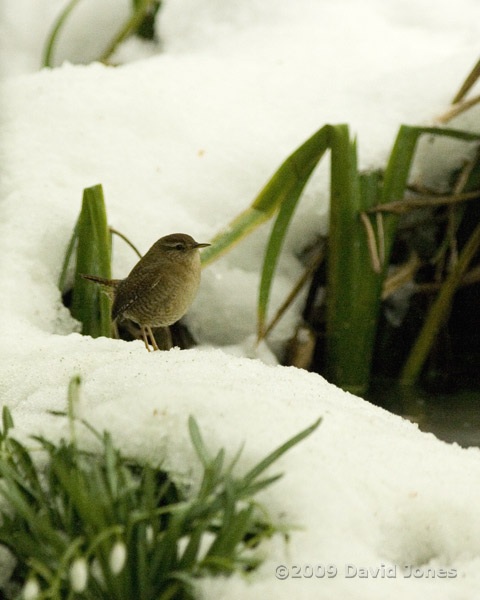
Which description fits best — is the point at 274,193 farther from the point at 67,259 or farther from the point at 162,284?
the point at 67,259

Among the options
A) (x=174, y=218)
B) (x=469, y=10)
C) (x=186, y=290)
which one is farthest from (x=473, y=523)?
(x=469, y=10)

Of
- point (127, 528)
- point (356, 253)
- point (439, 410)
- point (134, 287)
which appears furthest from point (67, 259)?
point (127, 528)

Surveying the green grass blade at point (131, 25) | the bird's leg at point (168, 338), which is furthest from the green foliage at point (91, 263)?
the green grass blade at point (131, 25)

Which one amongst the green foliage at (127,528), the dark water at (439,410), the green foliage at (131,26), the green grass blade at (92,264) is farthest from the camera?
the green foliage at (131,26)

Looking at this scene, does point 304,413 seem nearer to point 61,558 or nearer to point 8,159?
point 61,558
